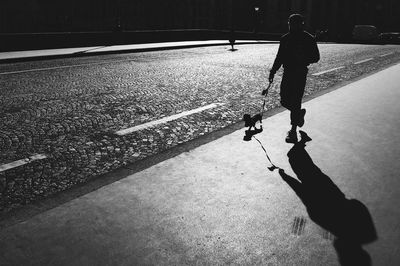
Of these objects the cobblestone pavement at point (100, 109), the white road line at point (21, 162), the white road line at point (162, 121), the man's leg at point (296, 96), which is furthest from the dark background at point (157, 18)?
the man's leg at point (296, 96)

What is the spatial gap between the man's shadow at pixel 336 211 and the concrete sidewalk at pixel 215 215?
2.7 inches

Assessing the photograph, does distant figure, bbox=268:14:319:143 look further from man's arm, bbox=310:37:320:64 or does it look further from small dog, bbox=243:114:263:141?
small dog, bbox=243:114:263:141

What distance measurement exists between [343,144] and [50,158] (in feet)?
12.9

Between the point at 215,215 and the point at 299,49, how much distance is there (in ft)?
10.3

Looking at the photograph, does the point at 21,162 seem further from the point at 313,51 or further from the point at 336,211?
the point at 313,51

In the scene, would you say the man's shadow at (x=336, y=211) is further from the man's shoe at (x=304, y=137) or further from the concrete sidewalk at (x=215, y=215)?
the man's shoe at (x=304, y=137)

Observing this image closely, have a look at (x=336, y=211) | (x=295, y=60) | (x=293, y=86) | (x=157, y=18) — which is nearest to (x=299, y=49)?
(x=295, y=60)

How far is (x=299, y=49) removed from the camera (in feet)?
17.8

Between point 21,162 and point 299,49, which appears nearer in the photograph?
point 21,162

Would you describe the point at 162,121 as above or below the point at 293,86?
below

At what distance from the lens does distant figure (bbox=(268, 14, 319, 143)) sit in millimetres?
5410

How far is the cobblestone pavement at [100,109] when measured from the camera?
171 inches

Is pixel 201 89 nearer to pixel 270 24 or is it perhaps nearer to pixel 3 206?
pixel 3 206

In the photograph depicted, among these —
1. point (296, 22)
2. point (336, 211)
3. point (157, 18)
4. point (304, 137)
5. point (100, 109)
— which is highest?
point (157, 18)
